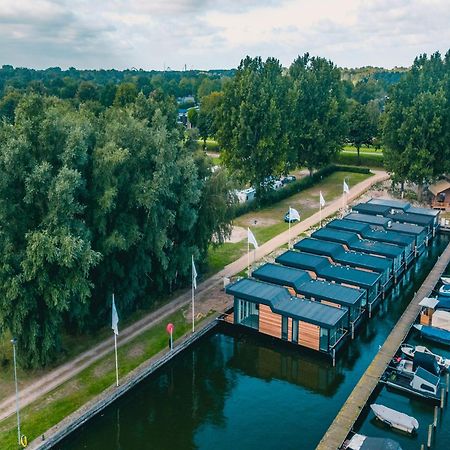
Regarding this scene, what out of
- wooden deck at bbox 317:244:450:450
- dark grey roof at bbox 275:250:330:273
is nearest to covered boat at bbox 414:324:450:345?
wooden deck at bbox 317:244:450:450

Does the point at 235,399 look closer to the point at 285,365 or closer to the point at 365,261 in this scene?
the point at 285,365

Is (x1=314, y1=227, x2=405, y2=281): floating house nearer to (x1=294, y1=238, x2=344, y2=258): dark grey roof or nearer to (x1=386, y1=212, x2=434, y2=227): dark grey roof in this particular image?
(x1=294, y1=238, x2=344, y2=258): dark grey roof

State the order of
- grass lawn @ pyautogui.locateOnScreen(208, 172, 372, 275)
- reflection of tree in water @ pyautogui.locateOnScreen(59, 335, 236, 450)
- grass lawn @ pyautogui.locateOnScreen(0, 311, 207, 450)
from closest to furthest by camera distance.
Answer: grass lawn @ pyautogui.locateOnScreen(0, 311, 207, 450) → reflection of tree in water @ pyautogui.locateOnScreen(59, 335, 236, 450) → grass lawn @ pyautogui.locateOnScreen(208, 172, 372, 275)

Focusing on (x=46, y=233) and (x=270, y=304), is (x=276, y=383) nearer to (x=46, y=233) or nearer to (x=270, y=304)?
(x=270, y=304)

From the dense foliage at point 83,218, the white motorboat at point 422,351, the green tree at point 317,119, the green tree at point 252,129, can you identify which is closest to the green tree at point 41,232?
the dense foliage at point 83,218

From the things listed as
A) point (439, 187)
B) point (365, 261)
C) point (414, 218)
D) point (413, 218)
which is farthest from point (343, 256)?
point (439, 187)

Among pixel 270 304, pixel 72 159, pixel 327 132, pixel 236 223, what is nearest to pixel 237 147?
pixel 236 223

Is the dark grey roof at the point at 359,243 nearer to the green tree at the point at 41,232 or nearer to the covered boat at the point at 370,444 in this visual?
the covered boat at the point at 370,444
